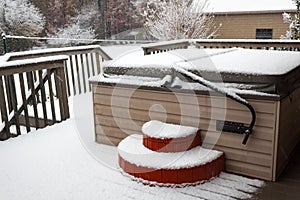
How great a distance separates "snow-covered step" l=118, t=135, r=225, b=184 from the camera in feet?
8.41

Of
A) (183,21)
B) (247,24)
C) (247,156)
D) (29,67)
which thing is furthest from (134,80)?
(247,24)

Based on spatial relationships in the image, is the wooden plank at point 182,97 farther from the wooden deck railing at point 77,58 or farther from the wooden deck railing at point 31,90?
the wooden deck railing at point 77,58

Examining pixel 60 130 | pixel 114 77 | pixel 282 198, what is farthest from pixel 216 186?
pixel 60 130

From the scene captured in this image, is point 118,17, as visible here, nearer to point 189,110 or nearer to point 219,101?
point 189,110

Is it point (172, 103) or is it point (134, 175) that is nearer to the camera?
point (134, 175)

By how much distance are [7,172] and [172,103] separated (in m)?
1.59

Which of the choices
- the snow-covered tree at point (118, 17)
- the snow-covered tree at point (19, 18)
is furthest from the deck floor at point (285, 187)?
the snow-covered tree at point (118, 17)

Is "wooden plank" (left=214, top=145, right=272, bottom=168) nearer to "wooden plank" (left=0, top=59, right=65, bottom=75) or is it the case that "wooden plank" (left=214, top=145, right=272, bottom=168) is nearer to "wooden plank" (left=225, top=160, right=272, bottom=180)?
"wooden plank" (left=225, top=160, right=272, bottom=180)

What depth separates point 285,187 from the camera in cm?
251

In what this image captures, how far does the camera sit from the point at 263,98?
251 centimetres

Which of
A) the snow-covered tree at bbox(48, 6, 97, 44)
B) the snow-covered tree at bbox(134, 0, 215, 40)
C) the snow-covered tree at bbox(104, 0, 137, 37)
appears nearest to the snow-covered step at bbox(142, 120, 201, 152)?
the snow-covered tree at bbox(134, 0, 215, 40)

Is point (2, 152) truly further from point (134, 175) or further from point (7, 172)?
point (134, 175)

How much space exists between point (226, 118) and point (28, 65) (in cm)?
229

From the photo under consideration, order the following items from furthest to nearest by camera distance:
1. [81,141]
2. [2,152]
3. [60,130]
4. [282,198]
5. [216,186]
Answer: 1. [60,130]
2. [81,141]
3. [2,152]
4. [216,186]
5. [282,198]
